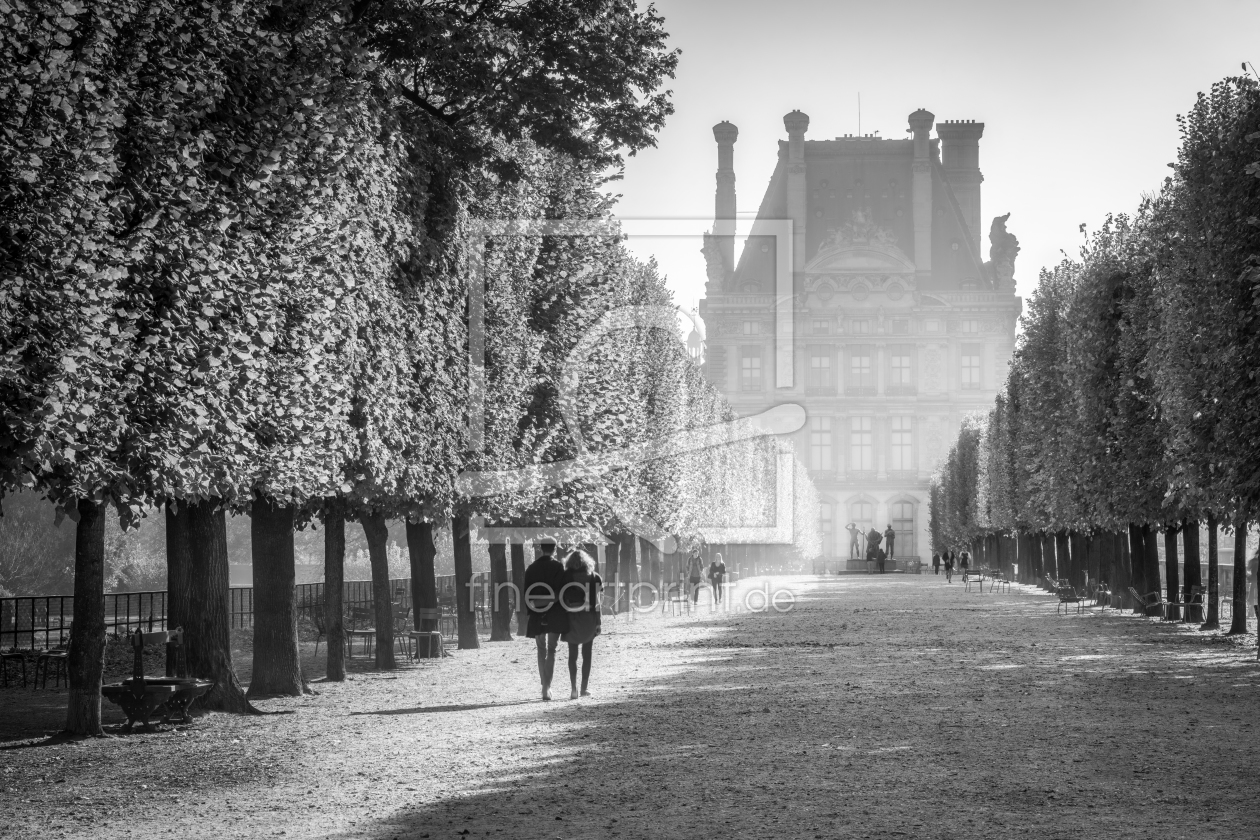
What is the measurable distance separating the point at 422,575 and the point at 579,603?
8179mm

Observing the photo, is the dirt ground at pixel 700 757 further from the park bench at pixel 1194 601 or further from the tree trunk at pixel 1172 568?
the tree trunk at pixel 1172 568

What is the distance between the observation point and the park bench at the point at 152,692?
13.4 meters

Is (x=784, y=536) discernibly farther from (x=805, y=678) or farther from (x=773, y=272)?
(x=805, y=678)

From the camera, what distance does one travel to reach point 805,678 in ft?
58.7

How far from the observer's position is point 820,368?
114062 millimetres

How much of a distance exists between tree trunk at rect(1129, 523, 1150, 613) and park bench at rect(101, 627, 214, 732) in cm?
2236

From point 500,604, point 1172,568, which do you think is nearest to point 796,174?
point 1172,568

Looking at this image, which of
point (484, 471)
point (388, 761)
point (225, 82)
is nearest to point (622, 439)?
point (484, 471)

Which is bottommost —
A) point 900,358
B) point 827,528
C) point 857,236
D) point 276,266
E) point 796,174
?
point 827,528

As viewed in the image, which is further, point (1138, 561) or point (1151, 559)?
point (1151, 559)

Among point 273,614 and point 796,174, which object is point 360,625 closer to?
point 273,614

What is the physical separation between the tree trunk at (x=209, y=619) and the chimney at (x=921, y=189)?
332 ft

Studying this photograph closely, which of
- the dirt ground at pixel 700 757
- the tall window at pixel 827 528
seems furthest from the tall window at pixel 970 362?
the dirt ground at pixel 700 757

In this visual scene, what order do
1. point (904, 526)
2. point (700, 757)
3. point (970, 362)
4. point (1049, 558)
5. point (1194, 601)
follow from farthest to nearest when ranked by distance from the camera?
1. point (970, 362)
2. point (904, 526)
3. point (1049, 558)
4. point (1194, 601)
5. point (700, 757)
